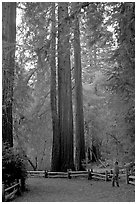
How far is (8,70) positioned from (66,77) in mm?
6729

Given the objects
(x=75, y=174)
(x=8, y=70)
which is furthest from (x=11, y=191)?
(x=75, y=174)

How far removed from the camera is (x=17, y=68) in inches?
403

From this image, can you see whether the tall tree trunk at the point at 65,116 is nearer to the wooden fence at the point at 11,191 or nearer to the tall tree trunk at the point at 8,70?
the tall tree trunk at the point at 8,70

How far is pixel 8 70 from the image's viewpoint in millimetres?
9531

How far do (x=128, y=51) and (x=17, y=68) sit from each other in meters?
6.21

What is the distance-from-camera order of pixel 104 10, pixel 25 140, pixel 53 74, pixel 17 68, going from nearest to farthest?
pixel 104 10 < pixel 17 68 < pixel 25 140 < pixel 53 74

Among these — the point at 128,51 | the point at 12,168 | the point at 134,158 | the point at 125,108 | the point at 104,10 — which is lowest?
the point at 12,168

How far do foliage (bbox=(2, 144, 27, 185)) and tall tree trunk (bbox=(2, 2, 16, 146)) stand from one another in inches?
29.7

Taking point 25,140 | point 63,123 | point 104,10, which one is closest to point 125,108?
point 104,10

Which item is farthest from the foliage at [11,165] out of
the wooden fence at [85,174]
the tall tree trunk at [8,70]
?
the wooden fence at [85,174]

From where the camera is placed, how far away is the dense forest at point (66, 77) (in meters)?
4.71

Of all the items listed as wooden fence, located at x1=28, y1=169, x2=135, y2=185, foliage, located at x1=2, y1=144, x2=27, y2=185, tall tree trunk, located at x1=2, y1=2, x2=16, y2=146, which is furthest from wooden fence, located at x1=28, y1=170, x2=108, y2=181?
tall tree trunk, located at x1=2, y1=2, x2=16, y2=146

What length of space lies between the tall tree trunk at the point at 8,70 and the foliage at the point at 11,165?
2.47 ft

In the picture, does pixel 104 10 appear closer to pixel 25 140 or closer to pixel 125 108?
pixel 125 108
